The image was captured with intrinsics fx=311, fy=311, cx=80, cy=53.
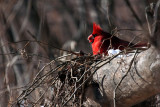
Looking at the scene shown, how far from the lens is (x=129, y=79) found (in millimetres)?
2547

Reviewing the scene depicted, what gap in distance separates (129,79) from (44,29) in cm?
506

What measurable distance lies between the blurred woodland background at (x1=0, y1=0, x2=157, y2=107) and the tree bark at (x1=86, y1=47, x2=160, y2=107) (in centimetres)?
32

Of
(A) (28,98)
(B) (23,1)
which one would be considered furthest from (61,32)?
(A) (28,98)

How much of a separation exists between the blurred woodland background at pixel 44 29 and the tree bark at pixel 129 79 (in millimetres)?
318

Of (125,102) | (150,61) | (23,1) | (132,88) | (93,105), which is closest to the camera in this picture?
(150,61)

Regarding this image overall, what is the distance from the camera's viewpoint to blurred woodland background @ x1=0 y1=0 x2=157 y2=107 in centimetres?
333

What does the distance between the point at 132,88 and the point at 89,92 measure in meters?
0.50

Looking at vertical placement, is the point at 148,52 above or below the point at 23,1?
below

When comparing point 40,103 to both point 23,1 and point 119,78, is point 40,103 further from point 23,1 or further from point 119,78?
point 23,1

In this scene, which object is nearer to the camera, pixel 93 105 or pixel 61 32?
pixel 93 105

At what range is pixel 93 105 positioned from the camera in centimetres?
294

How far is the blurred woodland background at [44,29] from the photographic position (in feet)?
10.9

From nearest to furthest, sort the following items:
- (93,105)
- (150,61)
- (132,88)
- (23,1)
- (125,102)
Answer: (150,61)
(132,88)
(125,102)
(93,105)
(23,1)

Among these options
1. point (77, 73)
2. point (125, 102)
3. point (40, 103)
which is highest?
point (77, 73)
